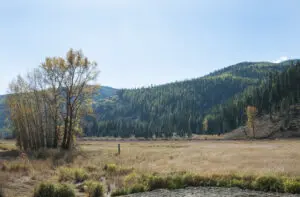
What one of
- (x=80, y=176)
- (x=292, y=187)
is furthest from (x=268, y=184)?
(x=80, y=176)

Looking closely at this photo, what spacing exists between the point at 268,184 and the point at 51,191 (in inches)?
428

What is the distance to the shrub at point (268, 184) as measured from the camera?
13705mm

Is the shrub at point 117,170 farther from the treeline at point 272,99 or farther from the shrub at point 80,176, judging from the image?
the treeline at point 272,99

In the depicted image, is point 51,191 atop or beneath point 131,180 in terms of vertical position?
atop

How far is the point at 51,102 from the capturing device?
34.2 metres

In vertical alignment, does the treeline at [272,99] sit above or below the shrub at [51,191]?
above

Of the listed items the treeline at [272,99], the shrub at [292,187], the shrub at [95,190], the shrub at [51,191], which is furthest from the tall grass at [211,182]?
the treeline at [272,99]

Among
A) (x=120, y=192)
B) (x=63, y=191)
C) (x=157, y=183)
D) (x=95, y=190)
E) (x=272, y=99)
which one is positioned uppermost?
(x=272, y=99)

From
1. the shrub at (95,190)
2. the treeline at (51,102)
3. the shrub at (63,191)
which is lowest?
the shrub at (95,190)

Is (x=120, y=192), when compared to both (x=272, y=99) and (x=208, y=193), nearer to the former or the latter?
(x=208, y=193)

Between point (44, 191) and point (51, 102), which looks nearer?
point (44, 191)

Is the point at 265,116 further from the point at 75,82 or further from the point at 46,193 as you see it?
the point at 46,193

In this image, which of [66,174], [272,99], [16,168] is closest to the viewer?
[66,174]

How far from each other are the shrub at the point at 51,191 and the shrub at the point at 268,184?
31.2 ft
